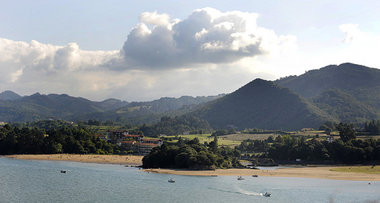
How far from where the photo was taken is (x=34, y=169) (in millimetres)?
118812

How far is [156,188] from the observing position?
90.6 meters

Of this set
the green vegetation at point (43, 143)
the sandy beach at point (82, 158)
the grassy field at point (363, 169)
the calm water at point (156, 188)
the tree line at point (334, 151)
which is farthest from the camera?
the green vegetation at point (43, 143)

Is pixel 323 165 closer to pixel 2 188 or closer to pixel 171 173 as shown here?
pixel 171 173

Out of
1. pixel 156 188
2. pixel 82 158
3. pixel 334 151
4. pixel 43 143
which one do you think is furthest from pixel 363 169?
pixel 43 143

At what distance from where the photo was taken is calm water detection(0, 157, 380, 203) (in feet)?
257

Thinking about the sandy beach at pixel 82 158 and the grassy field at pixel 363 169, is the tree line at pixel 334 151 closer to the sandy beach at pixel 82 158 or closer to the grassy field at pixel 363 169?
the grassy field at pixel 363 169

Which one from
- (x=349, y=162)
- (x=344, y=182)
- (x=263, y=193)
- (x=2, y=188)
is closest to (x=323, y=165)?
(x=349, y=162)

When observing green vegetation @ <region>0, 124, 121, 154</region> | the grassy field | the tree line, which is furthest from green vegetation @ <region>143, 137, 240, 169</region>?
green vegetation @ <region>0, 124, 121, 154</region>

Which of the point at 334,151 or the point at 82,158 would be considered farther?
the point at 334,151

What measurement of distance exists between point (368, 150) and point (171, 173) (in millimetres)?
83417

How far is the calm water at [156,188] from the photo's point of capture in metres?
78.3

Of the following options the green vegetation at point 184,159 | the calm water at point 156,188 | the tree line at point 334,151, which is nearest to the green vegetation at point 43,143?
the green vegetation at point 184,159

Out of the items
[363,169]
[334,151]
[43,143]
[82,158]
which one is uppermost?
[43,143]

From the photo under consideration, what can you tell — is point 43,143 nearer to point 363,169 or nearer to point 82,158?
point 82,158
